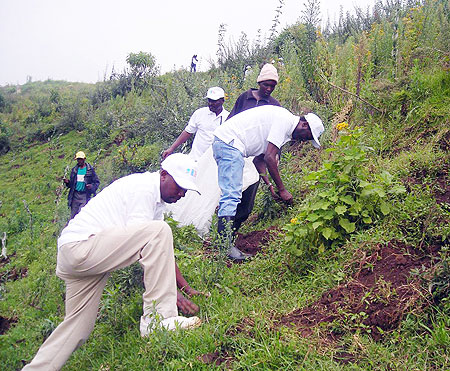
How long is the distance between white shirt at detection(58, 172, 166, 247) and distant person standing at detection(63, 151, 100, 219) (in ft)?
17.7

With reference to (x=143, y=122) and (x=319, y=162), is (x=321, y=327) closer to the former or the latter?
(x=319, y=162)

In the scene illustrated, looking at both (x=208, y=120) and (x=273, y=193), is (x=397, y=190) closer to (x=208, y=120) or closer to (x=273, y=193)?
(x=273, y=193)

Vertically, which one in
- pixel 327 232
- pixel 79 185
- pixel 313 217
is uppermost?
pixel 313 217

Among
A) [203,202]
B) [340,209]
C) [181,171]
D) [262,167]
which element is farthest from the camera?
[203,202]

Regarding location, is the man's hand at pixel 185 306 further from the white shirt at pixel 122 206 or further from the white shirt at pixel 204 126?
the white shirt at pixel 204 126

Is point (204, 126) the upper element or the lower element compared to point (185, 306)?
upper

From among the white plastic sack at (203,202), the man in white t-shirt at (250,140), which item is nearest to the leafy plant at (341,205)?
the man in white t-shirt at (250,140)

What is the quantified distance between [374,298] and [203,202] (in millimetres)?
3077

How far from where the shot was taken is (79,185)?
8.40 metres

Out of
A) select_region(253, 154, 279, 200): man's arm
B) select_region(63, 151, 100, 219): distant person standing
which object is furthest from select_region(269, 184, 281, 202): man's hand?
select_region(63, 151, 100, 219): distant person standing

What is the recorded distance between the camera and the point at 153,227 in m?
3.13

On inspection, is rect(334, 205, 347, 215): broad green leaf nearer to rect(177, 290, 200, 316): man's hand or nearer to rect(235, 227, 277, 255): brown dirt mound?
rect(235, 227, 277, 255): brown dirt mound

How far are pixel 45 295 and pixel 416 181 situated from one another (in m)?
4.67

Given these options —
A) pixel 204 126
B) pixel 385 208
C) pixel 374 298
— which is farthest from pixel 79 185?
pixel 374 298
